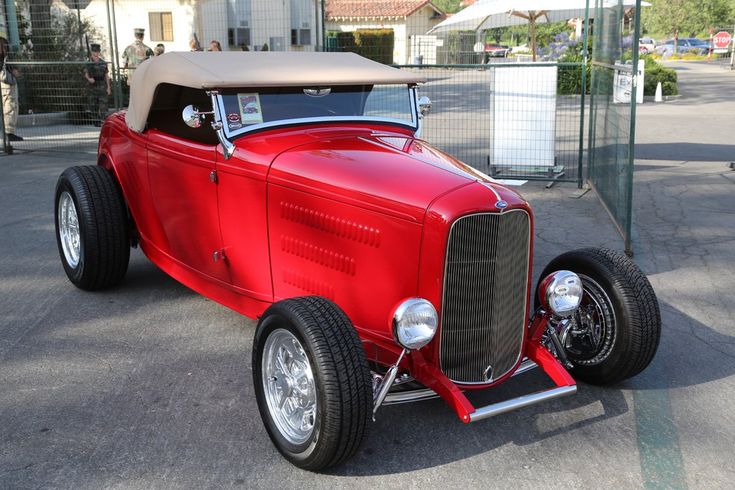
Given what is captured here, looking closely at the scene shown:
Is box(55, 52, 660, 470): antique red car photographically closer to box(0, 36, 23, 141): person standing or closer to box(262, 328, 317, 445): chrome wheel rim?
box(262, 328, 317, 445): chrome wheel rim

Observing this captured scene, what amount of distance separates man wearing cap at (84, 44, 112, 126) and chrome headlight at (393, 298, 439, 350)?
38.7ft

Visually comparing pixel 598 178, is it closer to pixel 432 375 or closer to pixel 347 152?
pixel 347 152

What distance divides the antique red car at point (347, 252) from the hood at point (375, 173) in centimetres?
1

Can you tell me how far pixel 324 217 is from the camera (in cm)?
386

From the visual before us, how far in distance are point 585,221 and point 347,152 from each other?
4377mm

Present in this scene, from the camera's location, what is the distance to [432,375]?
351cm

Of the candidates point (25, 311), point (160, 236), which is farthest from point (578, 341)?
point (25, 311)

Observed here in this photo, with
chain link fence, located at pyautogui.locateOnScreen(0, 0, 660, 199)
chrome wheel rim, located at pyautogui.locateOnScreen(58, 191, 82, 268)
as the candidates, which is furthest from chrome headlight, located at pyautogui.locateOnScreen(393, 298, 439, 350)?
chain link fence, located at pyautogui.locateOnScreen(0, 0, 660, 199)

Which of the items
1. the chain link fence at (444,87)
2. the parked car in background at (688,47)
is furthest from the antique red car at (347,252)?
the parked car in background at (688,47)

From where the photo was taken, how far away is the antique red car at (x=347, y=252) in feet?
11.1

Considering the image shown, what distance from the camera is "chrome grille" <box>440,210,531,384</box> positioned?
347 centimetres

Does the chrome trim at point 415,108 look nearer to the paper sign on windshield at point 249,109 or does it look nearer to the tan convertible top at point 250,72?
the tan convertible top at point 250,72

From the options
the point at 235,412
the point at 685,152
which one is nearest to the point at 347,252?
the point at 235,412

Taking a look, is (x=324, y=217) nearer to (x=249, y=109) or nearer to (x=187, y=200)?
(x=249, y=109)
